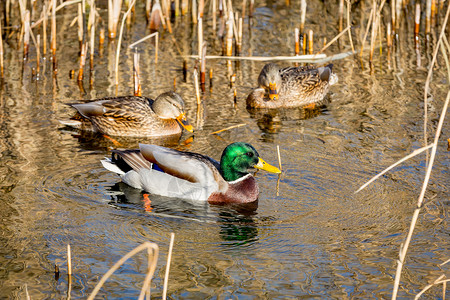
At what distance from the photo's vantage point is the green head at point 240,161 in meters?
7.51

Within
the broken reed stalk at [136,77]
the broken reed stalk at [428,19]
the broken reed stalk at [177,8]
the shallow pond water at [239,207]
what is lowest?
the shallow pond water at [239,207]

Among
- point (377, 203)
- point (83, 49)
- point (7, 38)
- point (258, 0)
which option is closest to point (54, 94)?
point (83, 49)

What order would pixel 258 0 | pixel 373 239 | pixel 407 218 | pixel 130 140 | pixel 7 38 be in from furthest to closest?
pixel 258 0 < pixel 7 38 < pixel 130 140 < pixel 407 218 < pixel 373 239

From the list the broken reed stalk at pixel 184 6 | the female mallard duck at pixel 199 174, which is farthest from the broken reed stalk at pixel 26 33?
the female mallard duck at pixel 199 174

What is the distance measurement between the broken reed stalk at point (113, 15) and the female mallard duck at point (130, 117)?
259 cm

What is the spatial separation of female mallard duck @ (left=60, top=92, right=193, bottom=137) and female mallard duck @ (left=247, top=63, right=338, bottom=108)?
1553 mm

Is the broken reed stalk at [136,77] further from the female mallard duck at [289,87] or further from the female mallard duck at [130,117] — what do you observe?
the female mallard duck at [289,87]

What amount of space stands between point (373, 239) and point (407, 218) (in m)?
0.61

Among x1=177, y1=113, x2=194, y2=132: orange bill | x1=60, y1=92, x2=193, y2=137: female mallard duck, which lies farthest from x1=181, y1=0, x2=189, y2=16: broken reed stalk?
x1=177, y1=113, x2=194, y2=132: orange bill

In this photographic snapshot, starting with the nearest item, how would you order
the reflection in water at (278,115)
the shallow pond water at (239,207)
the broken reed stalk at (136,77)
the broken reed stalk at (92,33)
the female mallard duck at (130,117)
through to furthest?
the shallow pond water at (239,207), the female mallard duck at (130,117), the reflection in water at (278,115), the broken reed stalk at (136,77), the broken reed stalk at (92,33)

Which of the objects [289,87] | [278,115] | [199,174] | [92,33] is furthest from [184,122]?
[92,33]

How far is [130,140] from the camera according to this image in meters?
9.55

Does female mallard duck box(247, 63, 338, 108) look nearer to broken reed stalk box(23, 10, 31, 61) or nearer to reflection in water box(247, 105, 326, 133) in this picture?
reflection in water box(247, 105, 326, 133)

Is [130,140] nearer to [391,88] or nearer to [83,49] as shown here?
[83,49]
